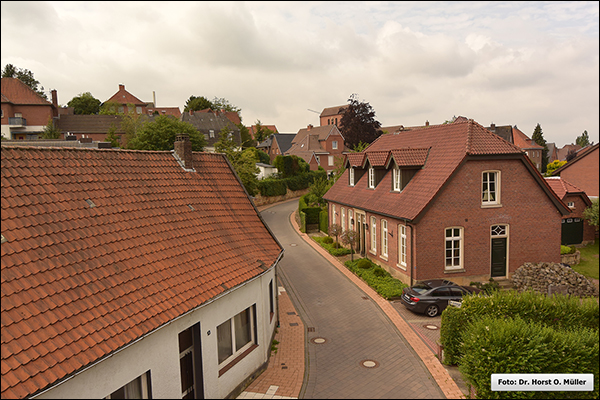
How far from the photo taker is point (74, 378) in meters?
6.59

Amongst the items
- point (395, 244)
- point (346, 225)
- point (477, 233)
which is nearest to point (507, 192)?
point (477, 233)

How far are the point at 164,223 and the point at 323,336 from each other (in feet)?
25.8

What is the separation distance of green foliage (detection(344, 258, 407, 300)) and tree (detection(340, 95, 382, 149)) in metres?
35.4

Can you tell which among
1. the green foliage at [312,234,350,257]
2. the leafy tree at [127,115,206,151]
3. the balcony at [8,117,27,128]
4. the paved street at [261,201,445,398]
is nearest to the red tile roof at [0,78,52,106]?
the balcony at [8,117,27,128]

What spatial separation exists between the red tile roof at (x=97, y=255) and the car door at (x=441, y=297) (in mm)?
7984

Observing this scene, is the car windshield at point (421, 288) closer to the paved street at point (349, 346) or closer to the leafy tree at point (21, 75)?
the paved street at point (349, 346)

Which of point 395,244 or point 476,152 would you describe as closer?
point 476,152

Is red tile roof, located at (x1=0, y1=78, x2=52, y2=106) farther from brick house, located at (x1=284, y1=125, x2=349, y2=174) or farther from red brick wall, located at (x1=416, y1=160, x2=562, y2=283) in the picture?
red brick wall, located at (x1=416, y1=160, x2=562, y2=283)

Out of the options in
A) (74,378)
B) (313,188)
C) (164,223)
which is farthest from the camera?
(313,188)

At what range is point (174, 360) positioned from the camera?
8.78 metres

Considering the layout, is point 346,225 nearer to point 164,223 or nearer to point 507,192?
point 507,192

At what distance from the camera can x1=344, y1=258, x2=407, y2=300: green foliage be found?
63.3ft

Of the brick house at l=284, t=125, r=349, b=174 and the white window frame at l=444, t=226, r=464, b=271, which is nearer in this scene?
the white window frame at l=444, t=226, r=464, b=271

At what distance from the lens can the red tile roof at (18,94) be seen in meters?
52.1
